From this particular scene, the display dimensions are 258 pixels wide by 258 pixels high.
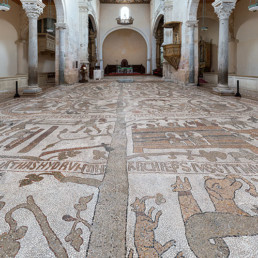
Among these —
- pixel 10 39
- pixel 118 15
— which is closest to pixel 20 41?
pixel 10 39

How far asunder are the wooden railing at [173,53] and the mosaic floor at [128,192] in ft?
35.0

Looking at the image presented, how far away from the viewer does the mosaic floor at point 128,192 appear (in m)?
1.49

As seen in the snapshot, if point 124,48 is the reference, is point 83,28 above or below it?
below

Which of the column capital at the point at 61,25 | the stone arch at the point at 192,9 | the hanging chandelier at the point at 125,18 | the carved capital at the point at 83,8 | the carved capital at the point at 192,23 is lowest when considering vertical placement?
the column capital at the point at 61,25

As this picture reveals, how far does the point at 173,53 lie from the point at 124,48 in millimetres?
17220

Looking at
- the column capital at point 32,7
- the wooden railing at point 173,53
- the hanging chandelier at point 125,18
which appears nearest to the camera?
the column capital at point 32,7

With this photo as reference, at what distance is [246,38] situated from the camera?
16156 mm

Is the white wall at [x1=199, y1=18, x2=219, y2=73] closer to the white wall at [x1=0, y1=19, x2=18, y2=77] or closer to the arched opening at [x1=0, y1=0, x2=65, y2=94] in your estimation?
the arched opening at [x1=0, y1=0, x2=65, y2=94]

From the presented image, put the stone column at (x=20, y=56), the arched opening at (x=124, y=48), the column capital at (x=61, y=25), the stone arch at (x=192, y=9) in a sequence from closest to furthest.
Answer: the stone arch at (x=192, y=9) < the column capital at (x=61, y=25) < the stone column at (x=20, y=56) < the arched opening at (x=124, y=48)

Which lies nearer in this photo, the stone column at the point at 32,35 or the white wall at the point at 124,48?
the stone column at the point at 32,35

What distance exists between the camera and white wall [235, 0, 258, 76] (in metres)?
15.3

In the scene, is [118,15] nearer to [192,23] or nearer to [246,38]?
[246,38]

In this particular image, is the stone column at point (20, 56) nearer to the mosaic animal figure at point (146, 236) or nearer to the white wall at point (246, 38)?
the white wall at point (246, 38)

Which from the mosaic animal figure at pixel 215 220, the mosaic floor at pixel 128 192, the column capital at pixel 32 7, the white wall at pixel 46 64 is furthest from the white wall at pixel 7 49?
the mosaic animal figure at pixel 215 220
